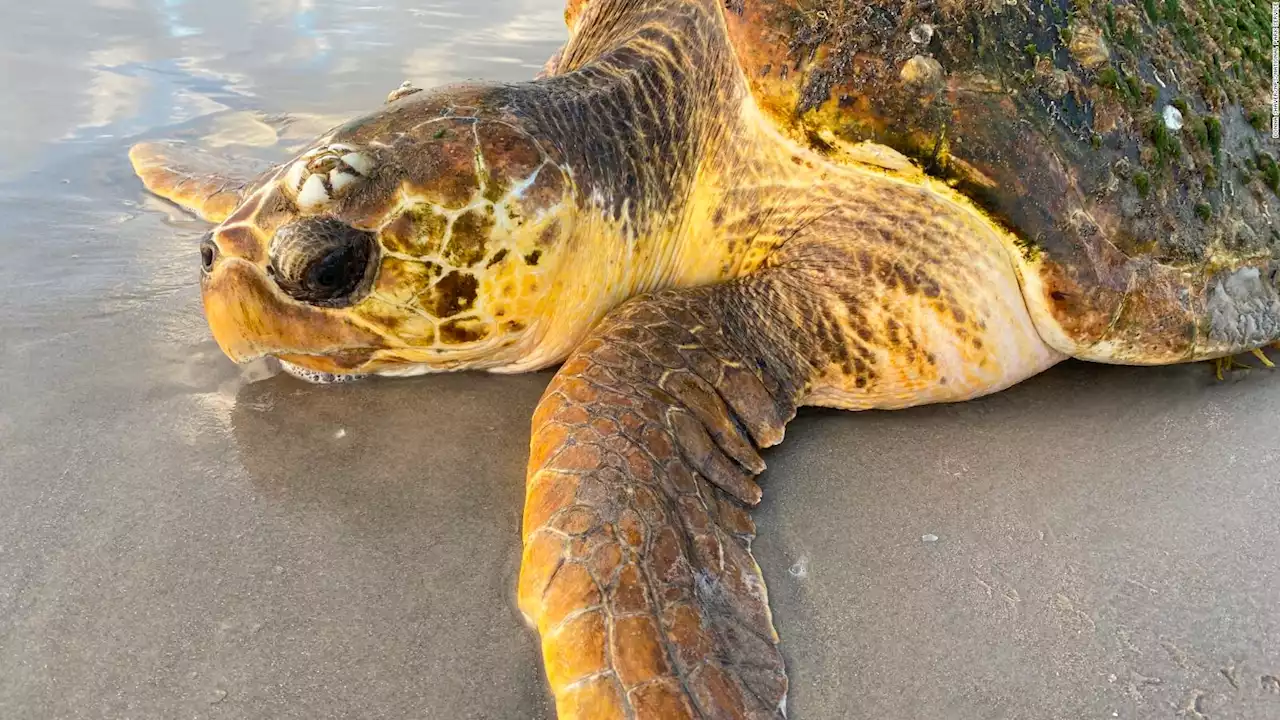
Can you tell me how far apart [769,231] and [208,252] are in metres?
1.23

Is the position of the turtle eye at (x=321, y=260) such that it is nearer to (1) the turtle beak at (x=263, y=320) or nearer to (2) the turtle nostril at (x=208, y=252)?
(1) the turtle beak at (x=263, y=320)

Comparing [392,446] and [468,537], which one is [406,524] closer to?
[468,537]

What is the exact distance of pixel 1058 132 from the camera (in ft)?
5.32

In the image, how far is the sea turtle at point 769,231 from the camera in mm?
1480

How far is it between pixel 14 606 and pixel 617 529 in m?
0.93

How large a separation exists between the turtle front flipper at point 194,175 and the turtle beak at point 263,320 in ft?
3.39

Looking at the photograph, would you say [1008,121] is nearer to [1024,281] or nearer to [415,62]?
[1024,281]

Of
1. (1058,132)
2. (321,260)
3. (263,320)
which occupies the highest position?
(1058,132)

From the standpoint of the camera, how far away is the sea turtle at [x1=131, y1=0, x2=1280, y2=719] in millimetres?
1480

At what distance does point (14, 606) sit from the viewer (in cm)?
115

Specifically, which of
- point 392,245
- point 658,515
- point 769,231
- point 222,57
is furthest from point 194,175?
point 658,515

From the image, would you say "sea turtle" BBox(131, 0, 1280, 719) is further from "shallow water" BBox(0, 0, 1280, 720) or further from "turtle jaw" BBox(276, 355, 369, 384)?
"shallow water" BBox(0, 0, 1280, 720)

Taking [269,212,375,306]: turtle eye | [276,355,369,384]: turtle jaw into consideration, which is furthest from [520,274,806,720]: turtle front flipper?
[276,355,369,384]: turtle jaw

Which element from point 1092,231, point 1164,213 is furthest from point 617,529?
point 1164,213
